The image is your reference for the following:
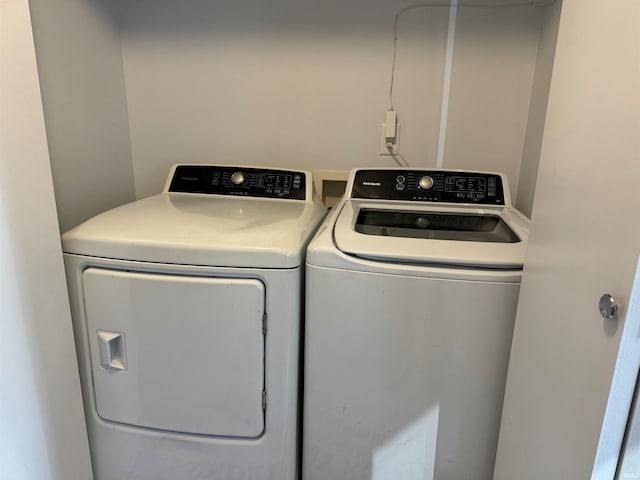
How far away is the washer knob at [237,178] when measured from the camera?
5.43 feet

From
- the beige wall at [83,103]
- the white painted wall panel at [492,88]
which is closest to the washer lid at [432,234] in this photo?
the white painted wall panel at [492,88]

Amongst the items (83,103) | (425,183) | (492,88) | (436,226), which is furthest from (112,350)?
(492,88)

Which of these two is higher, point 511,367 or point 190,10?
point 190,10

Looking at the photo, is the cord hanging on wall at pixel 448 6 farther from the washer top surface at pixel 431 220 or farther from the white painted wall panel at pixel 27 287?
the white painted wall panel at pixel 27 287

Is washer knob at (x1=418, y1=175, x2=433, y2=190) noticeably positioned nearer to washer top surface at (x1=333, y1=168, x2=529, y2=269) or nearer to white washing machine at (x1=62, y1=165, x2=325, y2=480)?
washer top surface at (x1=333, y1=168, x2=529, y2=269)

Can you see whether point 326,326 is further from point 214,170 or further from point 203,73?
point 203,73

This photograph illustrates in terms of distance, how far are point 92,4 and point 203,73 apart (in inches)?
16.8

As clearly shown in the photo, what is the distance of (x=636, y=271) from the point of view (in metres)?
0.56

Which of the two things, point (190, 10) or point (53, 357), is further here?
point (190, 10)

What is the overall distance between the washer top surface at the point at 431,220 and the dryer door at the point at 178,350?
331 mm

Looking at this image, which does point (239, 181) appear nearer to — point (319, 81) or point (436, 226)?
point (319, 81)

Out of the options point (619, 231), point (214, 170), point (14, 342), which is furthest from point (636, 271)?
point (214, 170)

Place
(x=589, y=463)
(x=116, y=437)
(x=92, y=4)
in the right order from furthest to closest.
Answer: (x=92, y=4)
(x=116, y=437)
(x=589, y=463)

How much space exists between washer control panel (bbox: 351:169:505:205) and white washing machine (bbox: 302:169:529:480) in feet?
0.94
